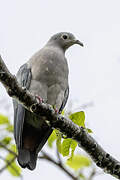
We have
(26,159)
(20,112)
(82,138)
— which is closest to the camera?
(82,138)

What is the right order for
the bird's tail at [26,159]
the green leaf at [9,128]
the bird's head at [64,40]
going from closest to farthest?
the bird's tail at [26,159]
the green leaf at [9,128]
the bird's head at [64,40]

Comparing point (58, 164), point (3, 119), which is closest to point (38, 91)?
point (3, 119)

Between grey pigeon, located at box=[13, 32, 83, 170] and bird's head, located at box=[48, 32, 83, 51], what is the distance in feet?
2.66

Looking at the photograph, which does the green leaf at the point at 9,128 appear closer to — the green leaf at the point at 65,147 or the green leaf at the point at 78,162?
the green leaf at the point at 78,162

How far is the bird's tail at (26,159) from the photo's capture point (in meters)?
3.71

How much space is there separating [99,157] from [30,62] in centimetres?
202

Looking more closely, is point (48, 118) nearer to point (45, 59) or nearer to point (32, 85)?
point (32, 85)

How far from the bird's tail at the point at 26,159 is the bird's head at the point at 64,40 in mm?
2122

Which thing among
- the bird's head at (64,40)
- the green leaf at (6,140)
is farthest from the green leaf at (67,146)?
the bird's head at (64,40)

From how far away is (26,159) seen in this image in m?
3.76

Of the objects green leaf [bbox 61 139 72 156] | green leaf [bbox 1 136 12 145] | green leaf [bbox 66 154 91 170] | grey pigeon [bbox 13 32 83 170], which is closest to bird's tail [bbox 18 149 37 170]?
grey pigeon [bbox 13 32 83 170]

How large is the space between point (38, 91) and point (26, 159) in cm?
90

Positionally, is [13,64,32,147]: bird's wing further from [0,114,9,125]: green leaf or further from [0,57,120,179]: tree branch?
[0,57,120,179]: tree branch

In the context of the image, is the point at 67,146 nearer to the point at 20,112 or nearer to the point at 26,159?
the point at 26,159
